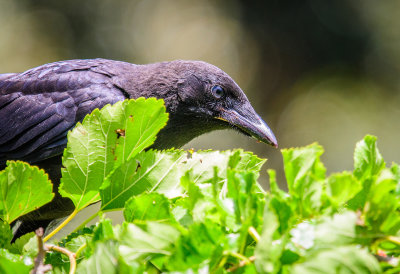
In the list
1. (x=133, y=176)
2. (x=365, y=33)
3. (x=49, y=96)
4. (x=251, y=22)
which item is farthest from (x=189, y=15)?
(x=133, y=176)

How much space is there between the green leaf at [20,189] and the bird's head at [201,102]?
211 cm

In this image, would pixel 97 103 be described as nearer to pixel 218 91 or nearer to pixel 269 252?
pixel 218 91

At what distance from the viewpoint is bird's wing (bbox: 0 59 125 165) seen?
354 cm

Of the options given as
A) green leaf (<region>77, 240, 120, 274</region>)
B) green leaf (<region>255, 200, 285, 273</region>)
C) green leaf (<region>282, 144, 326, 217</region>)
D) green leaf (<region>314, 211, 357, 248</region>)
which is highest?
green leaf (<region>282, 144, 326, 217</region>)

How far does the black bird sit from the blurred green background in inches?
196

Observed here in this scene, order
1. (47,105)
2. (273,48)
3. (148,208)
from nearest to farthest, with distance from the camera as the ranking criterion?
(148,208), (47,105), (273,48)

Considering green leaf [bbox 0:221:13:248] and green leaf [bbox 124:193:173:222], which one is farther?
green leaf [bbox 0:221:13:248]

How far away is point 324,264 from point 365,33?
340 inches

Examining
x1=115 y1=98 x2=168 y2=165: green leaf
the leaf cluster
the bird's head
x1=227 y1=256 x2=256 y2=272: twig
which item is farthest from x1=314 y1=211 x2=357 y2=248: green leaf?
the bird's head

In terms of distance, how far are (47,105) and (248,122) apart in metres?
1.44

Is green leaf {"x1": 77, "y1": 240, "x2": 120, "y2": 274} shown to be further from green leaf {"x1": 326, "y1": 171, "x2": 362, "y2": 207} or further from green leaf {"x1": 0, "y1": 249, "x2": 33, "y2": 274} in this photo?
green leaf {"x1": 326, "y1": 171, "x2": 362, "y2": 207}

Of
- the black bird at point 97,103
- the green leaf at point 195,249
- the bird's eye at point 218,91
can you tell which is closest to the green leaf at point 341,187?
the green leaf at point 195,249

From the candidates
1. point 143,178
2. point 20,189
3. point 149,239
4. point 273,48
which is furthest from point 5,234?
point 273,48

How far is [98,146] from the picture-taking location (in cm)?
162
